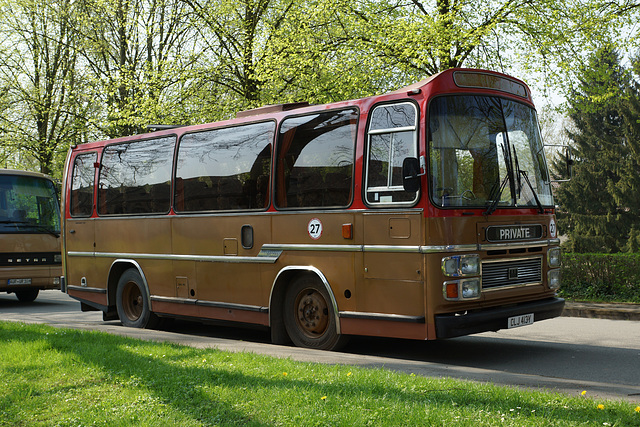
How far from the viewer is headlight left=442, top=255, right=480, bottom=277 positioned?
7.81m

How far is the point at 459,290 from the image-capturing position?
7816 mm

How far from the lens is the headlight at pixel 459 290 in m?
7.79

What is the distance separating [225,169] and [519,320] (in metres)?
4.43

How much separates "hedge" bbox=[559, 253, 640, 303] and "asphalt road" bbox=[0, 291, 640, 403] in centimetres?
257

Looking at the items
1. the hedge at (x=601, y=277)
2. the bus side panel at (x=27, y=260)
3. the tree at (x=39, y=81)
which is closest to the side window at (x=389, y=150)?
the hedge at (x=601, y=277)

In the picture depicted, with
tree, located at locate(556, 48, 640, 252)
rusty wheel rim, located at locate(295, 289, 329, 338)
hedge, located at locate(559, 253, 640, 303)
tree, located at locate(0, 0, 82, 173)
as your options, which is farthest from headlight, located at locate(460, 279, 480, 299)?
tree, located at locate(556, 48, 640, 252)

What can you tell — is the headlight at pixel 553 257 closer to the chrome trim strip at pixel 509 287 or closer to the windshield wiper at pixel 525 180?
the chrome trim strip at pixel 509 287

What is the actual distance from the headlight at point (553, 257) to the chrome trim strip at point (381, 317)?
7.02 feet

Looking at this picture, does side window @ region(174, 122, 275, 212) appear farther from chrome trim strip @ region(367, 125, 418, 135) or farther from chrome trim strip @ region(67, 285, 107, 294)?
chrome trim strip @ region(67, 285, 107, 294)

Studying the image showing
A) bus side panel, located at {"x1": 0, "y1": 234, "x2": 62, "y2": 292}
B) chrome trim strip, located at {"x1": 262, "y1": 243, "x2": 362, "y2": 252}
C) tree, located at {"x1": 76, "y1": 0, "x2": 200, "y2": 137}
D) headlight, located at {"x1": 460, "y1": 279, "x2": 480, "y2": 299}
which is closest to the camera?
headlight, located at {"x1": 460, "y1": 279, "x2": 480, "y2": 299}

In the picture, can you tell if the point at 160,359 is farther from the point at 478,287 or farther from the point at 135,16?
the point at 135,16

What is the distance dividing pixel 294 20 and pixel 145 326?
11.4m

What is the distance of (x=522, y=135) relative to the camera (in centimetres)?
898

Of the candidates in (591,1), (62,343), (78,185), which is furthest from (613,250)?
(62,343)
